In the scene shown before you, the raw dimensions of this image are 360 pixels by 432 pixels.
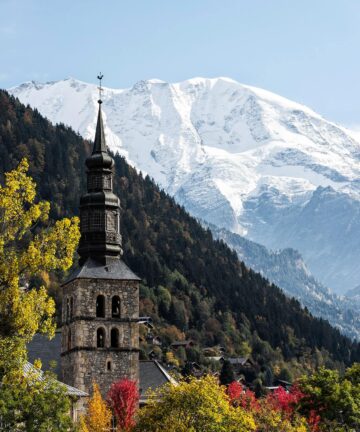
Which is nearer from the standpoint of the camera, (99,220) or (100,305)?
(100,305)

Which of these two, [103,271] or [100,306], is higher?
[103,271]

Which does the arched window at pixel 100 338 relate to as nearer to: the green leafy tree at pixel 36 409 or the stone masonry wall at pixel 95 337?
the stone masonry wall at pixel 95 337

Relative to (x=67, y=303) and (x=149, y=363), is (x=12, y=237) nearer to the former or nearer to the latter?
(x=67, y=303)

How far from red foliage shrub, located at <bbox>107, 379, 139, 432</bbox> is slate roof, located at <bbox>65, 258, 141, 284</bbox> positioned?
1057 cm

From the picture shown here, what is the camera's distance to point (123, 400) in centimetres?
9438

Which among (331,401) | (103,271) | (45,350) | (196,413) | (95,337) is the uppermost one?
(103,271)

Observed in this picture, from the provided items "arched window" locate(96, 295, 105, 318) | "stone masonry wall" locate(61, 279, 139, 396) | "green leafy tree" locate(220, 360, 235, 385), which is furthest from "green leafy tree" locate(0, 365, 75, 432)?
"green leafy tree" locate(220, 360, 235, 385)

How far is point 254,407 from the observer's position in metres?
92.4

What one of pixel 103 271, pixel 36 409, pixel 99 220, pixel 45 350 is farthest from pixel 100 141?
pixel 36 409

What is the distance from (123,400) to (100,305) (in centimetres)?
1156

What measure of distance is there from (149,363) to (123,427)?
2456 cm

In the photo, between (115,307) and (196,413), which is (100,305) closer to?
(115,307)

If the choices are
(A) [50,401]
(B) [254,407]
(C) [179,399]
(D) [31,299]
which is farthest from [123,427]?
(D) [31,299]

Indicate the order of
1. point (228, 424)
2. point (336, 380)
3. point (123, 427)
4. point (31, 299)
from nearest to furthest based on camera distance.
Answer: point (31, 299) → point (228, 424) → point (123, 427) → point (336, 380)
